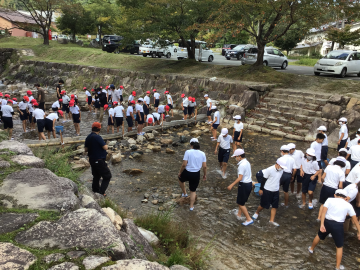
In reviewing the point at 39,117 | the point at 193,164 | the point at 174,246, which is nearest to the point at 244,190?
the point at 193,164

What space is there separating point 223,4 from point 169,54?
11938 mm

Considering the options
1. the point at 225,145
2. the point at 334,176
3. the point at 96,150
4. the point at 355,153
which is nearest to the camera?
the point at 334,176

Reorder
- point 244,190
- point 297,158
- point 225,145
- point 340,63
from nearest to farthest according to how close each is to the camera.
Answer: point 244,190, point 297,158, point 225,145, point 340,63

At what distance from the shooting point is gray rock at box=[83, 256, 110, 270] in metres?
2.69

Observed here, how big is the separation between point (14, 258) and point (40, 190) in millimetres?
1502

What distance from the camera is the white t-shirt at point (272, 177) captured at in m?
5.78

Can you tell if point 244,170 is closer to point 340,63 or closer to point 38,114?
point 38,114

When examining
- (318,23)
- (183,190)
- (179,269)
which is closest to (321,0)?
(318,23)

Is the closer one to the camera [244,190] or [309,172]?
[244,190]

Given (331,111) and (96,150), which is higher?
(331,111)

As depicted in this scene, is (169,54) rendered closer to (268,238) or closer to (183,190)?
(183,190)

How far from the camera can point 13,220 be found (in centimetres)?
322

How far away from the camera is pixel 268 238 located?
5566mm

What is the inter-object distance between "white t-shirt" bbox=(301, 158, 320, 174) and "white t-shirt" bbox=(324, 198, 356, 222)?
6.72ft
